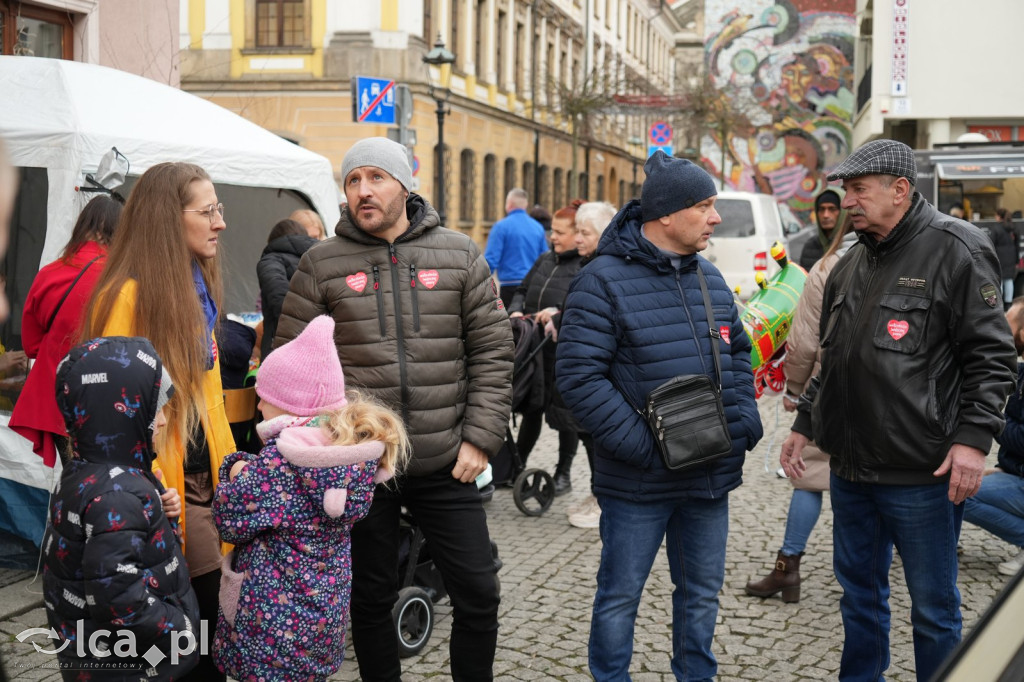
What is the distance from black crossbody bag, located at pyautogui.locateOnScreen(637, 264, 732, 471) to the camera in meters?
3.61

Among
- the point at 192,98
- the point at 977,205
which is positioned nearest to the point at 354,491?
the point at 192,98

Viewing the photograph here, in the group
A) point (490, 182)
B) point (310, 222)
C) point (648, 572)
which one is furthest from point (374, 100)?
point (490, 182)

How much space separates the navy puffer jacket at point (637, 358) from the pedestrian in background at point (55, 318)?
76.7 inches

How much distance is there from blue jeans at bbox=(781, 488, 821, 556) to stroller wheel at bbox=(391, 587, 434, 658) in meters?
1.79

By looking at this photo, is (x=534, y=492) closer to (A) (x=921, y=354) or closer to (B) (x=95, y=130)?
(B) (x=95, y=130)

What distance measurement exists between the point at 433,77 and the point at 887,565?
25.8 m

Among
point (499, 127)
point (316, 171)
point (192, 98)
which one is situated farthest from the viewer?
point (499, 127)

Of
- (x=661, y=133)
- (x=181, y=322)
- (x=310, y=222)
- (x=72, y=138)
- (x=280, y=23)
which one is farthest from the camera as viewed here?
(x=280, y=23)

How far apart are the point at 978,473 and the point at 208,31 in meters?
26.4

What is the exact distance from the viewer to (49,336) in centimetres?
463

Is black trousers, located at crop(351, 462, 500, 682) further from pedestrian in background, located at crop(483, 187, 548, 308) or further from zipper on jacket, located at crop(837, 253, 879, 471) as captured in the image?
pedestrian in background, located at crop(483, 187, 548, 308)

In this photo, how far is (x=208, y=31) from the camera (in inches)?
1064

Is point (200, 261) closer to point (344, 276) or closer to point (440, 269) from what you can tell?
point (344, 276)

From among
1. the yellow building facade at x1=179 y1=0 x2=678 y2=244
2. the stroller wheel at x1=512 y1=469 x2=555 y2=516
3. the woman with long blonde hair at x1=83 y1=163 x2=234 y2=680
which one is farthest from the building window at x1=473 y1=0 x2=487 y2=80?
the woman with long blonde hair at x1=83 y1=163 x2=234 y2=680
